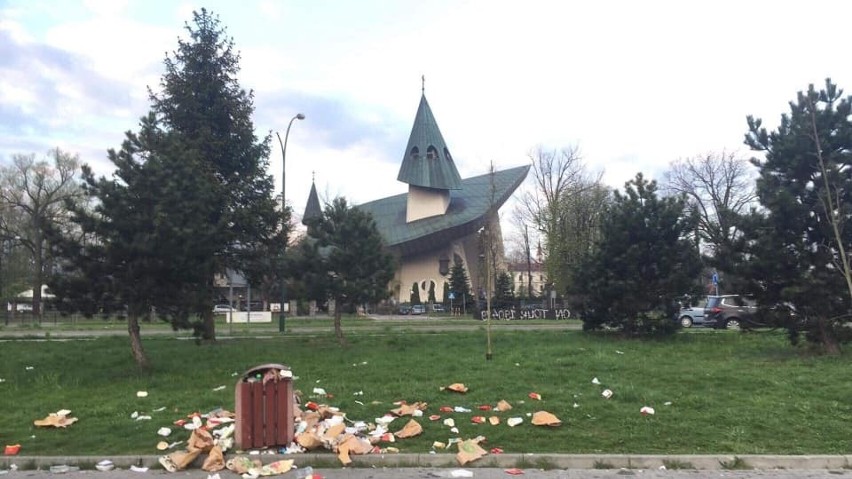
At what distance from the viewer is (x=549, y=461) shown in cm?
711

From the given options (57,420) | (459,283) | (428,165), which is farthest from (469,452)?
(428,165)

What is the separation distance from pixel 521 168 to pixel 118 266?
73701mm

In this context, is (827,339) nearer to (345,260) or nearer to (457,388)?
(457,388)

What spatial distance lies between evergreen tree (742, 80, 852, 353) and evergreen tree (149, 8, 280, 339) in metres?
14.9

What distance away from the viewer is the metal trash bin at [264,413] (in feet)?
24.6

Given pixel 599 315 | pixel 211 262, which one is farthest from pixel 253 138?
pixel 599 315

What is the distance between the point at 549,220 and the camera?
5812 cm

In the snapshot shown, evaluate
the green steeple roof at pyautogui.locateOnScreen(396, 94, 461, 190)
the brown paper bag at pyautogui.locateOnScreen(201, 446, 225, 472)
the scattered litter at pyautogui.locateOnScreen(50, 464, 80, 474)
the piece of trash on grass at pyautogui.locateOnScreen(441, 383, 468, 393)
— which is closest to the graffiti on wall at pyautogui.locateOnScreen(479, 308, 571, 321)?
the piece of trash on grass at pyautogui.locateOnScreen(441, 383, 468, 393)

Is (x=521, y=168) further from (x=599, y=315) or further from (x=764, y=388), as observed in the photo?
(x=764, y=388)

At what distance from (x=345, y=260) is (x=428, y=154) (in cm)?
6559

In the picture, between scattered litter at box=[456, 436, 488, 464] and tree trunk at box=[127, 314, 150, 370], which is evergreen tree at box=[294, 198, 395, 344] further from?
scattered litter at box=[456, 436, 488, 464]

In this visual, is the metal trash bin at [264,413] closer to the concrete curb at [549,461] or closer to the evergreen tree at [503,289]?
the concrete curb at [549,461]

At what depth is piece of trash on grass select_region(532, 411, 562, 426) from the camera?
845 centimetres

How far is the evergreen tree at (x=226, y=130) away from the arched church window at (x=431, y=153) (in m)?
60.0
